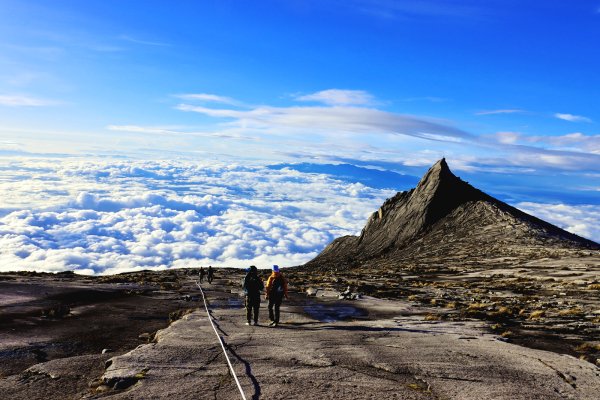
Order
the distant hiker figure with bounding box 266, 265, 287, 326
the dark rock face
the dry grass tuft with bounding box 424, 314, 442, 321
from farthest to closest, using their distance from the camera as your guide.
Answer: the dark rock face, the dry grass tuft with bounding box 424, 314, 442, 321, the distant hiker figure with bounding box 266, 265, 287, 326

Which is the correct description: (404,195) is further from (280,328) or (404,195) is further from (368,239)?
(280,328)

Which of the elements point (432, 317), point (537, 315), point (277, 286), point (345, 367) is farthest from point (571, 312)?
point (345, 367)

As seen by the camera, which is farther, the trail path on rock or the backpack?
the backpack

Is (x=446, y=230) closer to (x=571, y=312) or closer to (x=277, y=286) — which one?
(x=571, y=312)

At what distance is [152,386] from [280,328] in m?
7.68

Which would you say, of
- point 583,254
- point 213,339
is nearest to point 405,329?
point 213,339

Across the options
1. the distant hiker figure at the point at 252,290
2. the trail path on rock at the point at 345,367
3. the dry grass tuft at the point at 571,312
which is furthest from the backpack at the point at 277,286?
the dry grass tuft at the point at 571,312

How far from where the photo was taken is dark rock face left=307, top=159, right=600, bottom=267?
63219 millimetres

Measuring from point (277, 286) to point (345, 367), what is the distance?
708cm

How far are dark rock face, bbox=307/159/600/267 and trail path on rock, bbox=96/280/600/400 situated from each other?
151ft

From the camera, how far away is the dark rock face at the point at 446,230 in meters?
63.2

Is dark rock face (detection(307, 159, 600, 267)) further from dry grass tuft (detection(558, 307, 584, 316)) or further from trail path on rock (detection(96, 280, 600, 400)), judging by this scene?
trail path on rock (detection(96, 280, 600, 400))

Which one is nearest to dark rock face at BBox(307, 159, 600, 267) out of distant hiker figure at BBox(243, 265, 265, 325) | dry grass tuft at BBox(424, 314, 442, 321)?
dry grass tuft at BBox(424, 314, 442, 321)

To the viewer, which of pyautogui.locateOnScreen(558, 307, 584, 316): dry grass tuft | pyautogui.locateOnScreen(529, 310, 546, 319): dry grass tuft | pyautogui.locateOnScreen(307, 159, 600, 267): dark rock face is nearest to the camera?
pyautogui.locateOnScreen(529, 310, 546, 319): dry grass tuft
